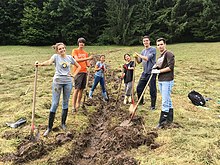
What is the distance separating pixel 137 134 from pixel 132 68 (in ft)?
11.1

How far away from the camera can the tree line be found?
37.9m

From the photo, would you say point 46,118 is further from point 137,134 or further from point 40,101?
point 137,134

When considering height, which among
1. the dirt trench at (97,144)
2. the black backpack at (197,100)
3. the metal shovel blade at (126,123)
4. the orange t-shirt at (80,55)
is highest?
the orange t-shirt at (80,55)

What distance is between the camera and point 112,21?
40.6m

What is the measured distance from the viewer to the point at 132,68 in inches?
352

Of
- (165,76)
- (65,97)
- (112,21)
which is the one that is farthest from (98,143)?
(112,21)

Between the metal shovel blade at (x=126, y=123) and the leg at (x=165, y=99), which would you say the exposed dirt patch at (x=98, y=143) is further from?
the leg at (x=165, y=99)

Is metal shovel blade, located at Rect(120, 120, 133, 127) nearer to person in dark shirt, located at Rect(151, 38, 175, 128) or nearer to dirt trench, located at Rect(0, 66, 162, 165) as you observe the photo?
dirt trench, located at Rect(0, 66, 162, 165)

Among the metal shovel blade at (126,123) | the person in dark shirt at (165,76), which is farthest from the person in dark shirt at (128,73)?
the person in dark shirt at (165,76)

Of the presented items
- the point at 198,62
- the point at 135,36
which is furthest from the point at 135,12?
the point at 198,62

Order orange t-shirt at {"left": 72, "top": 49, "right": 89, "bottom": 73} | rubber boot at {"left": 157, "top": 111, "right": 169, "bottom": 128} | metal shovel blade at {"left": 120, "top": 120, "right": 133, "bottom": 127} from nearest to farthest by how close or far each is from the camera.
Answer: rubber boot at {"left": 157, "top": 111, "right": 169, "bottom": 128}
metal shovel blade at {"left": 120, "top": 120, "right": 133, "bottom": 127}
orange t-shirt at {"left": 72, "top": 49, "right": 89, "bottom": 73}

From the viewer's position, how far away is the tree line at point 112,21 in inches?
1492

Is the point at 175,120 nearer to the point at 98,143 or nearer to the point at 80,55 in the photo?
the point at 98,143

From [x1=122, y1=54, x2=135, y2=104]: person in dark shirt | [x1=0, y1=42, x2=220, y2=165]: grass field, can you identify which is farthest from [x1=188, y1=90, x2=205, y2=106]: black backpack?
[x1=122, y1=54, x2=135, y2=104]: person in dark shirt
